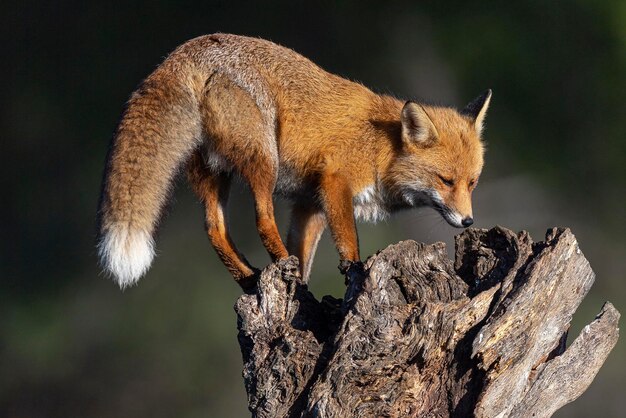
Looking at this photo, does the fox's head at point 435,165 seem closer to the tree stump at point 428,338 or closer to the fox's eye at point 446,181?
the fox's eye at point 446,181

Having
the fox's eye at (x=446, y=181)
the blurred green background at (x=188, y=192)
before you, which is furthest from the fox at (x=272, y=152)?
the blurred green background at (x=188, y=192)

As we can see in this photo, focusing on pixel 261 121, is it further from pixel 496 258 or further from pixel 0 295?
pixel 0 295

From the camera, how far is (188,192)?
40.7ft

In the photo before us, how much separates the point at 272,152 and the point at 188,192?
672 centimetres

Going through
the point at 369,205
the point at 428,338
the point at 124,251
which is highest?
the point at 369,205

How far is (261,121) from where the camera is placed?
5836mm

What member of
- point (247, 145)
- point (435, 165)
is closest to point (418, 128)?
point (435, 165)

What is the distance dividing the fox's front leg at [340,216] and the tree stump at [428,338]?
114 centimetres

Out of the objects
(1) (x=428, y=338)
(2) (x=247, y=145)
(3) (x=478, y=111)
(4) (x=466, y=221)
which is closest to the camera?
(1) (x=428, y=338)

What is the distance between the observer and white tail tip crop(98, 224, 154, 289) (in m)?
5.29

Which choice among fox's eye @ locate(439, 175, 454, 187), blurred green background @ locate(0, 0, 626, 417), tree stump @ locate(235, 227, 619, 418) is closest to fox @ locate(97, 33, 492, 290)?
fox's eye @ locate(439, 175, 454, 187)

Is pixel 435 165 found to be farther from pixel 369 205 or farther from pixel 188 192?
pixel 188 192

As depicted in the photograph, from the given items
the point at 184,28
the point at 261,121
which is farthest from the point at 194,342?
the point at 261,121

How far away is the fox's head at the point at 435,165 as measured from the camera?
6375mm
